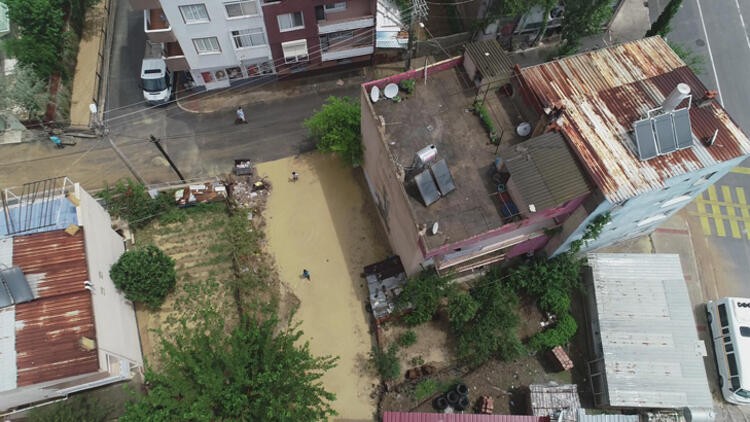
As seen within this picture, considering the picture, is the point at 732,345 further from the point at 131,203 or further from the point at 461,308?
the point at 131,203

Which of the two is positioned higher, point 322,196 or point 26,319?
point 322,196

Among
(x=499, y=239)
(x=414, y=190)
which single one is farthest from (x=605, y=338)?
(x=414, y=190)

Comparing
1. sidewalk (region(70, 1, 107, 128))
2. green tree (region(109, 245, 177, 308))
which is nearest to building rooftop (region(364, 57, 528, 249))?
green tree (region(109, 245, 177, 308))

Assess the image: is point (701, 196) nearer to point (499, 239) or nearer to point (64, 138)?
point (499, 239)

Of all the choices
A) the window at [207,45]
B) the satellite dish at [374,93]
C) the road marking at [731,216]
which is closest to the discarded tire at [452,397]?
the satellite dish at [374,93]

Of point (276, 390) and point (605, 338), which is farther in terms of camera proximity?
point (605, 338)

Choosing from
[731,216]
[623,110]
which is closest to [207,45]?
[623,110]
